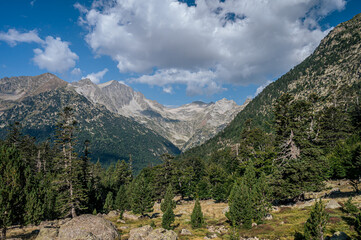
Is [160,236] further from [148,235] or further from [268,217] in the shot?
[268,217]

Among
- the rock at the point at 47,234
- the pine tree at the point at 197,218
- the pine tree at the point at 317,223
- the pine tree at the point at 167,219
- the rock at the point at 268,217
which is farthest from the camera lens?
the pine tree at the point at 197,218

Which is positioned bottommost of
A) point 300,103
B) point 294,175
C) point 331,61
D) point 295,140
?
point 294,175

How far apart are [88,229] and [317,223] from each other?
88.1 feet

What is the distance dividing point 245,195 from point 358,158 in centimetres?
2074

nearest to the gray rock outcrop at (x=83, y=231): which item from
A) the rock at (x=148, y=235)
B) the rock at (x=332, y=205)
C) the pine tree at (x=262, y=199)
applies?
the rock at (x=148, y=235)

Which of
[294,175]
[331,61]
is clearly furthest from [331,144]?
[331,61]

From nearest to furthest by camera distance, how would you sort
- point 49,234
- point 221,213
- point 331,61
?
point 49,234 → point 221,213 → point 331,61

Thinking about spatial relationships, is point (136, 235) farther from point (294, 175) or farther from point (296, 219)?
point (294, 175)

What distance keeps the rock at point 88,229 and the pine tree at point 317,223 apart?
24207 mm

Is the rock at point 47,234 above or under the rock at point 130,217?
above

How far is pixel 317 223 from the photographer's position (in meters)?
17.2

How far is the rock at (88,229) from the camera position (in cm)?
2417

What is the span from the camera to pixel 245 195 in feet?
103

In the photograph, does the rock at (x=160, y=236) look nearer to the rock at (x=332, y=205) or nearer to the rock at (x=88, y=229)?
the rock at (x=88, y=229)
